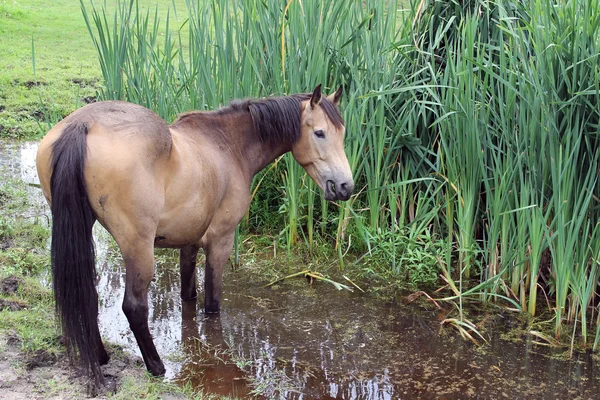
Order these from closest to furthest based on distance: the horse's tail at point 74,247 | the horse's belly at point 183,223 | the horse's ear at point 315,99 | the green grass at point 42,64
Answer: the horse's tail at point 74,247, the horse's belly at point 183,223, the horse's ear at point 315,99, the green grass at point 42,64

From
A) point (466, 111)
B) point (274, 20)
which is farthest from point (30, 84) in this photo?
point (466, 111)

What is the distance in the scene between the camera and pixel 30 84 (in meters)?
8.35

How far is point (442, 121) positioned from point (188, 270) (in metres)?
1.94

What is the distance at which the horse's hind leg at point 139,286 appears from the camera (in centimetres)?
288

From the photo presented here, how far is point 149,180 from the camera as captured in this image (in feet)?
9.22

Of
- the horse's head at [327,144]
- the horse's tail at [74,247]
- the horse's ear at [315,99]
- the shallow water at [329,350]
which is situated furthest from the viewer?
the horse's head at [327,144]

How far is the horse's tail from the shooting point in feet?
8.67

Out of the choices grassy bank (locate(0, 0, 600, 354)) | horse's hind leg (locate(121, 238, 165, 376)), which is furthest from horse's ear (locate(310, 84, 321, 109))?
horse's hind leg (locate(121, 238, 165, 376))

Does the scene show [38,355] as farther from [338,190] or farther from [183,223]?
[338,190]

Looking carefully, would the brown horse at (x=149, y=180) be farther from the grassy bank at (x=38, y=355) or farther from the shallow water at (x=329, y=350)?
the shallow water at (x=329, y=350)

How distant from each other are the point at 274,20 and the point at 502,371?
2.80 m

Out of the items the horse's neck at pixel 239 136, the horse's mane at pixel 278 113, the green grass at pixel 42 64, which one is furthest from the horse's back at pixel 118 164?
the green grass at pixel 42 64

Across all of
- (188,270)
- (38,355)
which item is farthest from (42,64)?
(38,355)

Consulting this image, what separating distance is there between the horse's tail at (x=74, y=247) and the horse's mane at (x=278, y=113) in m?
1.08
